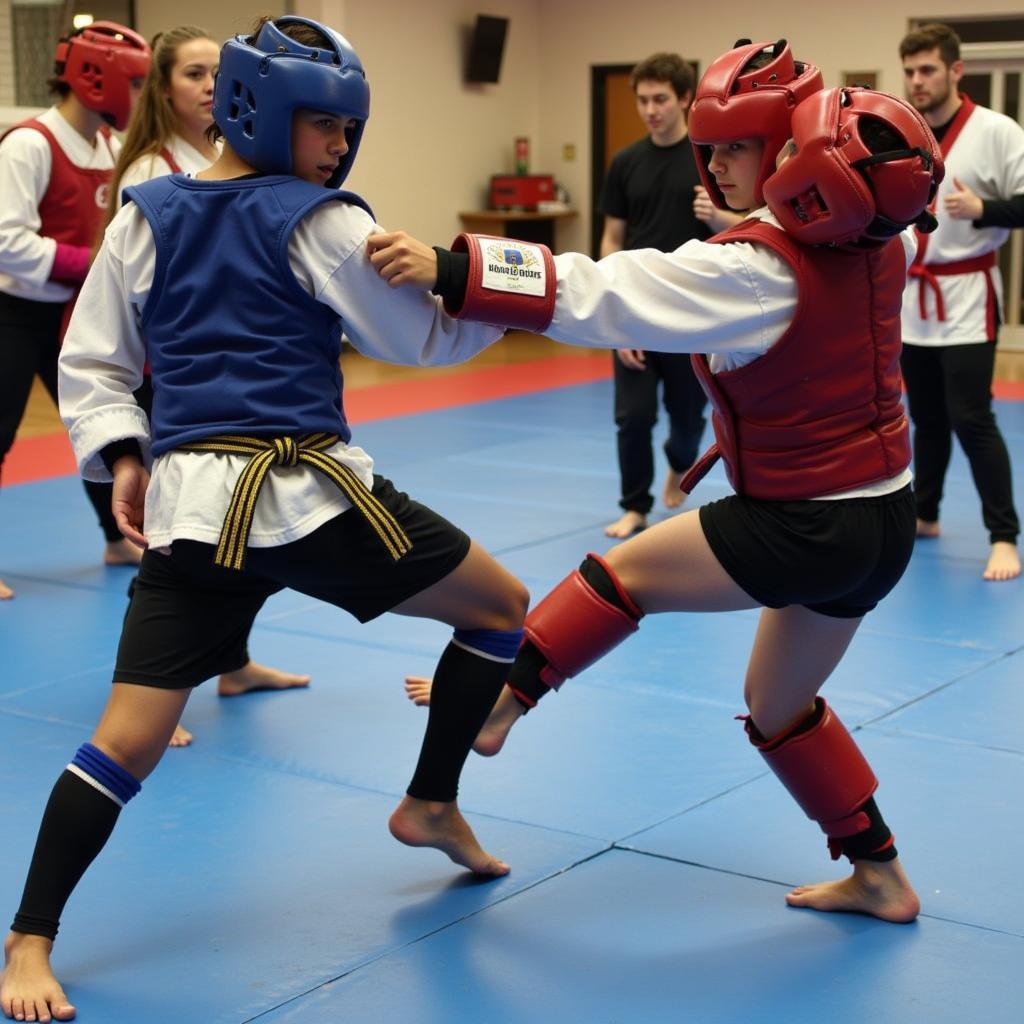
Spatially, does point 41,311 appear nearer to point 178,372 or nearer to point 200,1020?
point 178,372

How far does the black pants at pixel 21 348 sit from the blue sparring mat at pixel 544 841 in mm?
631

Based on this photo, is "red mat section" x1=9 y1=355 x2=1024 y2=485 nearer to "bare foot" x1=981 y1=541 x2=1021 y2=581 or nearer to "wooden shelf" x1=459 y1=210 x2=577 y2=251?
"wooden shelf" x1=459 y1=210 x2=577 y2=251

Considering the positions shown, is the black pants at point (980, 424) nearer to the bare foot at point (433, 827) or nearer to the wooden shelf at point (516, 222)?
the bare foot at point (433, 827)

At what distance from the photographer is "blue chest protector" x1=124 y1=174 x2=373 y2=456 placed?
2381 mm

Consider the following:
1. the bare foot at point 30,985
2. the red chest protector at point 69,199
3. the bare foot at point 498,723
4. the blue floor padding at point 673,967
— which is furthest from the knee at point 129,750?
the red chest protector at point 69,199

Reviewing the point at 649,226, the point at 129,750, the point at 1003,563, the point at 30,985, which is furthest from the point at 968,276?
the point at 30,985

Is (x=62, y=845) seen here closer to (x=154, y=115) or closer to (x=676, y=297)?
(x=676, y=297)

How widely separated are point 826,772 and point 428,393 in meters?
8.18

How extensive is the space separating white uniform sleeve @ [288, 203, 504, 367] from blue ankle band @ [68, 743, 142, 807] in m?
0.80

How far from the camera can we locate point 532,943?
2725 millimetres

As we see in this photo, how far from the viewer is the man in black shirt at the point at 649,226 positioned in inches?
241

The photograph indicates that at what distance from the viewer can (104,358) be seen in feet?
8.42

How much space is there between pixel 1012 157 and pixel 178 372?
4039 millimetres

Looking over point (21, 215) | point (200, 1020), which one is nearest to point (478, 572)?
point (200, 1020)
